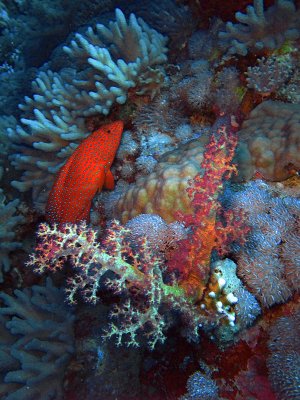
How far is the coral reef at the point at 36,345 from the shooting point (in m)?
2.96

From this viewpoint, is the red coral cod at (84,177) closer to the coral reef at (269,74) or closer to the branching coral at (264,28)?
the coral reef at (269,74)

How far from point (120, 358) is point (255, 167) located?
2.22 m

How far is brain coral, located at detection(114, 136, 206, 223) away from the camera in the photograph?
9.18 feet

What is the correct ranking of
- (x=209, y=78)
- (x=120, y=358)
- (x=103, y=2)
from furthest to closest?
(x=103, y=2)
(x=209, y=78)
(x=120, y=358)

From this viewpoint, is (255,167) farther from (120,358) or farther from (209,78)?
(120,358)

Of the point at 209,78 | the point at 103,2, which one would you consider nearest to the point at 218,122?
the point at 209,78

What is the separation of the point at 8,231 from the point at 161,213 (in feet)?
7.53

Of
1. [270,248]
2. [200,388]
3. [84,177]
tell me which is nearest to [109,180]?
[84,177]

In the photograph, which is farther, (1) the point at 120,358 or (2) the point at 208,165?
(1) the point at 120,358

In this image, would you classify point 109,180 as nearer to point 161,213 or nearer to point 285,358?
point 161,213

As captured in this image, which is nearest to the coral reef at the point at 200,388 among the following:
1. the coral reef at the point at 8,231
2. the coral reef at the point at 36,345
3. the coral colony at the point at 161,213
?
the coral colony at the point at 161,213

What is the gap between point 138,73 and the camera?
12.8 ft

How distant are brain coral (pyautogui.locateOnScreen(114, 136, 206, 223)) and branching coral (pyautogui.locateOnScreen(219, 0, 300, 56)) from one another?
1.36 metres

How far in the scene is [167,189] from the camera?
9.27 feet
